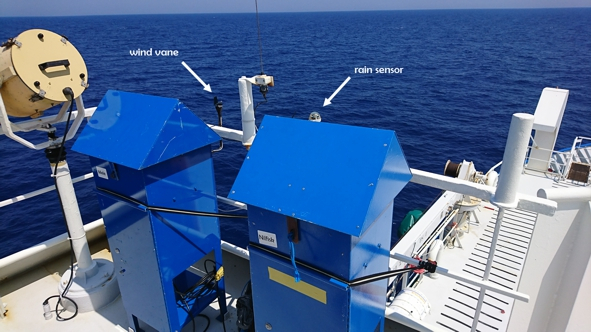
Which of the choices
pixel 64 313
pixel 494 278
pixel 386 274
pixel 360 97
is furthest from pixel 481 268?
pixel 360 97

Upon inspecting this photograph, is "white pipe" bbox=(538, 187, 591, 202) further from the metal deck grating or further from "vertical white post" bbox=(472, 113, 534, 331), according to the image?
the metal deck grating

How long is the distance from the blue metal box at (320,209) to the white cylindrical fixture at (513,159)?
0.44m

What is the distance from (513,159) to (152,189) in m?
1.99

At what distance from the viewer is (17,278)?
3682 mm

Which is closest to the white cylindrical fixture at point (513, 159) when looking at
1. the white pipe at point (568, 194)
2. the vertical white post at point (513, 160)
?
the vertical white post at point (513, 160)

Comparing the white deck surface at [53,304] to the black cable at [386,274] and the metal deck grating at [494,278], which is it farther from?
the metal deck grating at [494,278]

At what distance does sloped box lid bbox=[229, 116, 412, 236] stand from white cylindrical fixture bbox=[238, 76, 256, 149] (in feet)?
3.77

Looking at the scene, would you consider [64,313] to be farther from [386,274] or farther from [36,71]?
[386,274]

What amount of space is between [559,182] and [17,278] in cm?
1094

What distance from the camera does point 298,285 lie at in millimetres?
1876

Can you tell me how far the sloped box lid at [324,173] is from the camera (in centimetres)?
157

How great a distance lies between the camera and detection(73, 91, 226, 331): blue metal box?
2322 millimetres

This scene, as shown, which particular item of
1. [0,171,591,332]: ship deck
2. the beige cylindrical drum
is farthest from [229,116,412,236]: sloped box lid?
the beige cylindrical drum

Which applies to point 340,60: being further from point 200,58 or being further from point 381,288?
point 381,288
